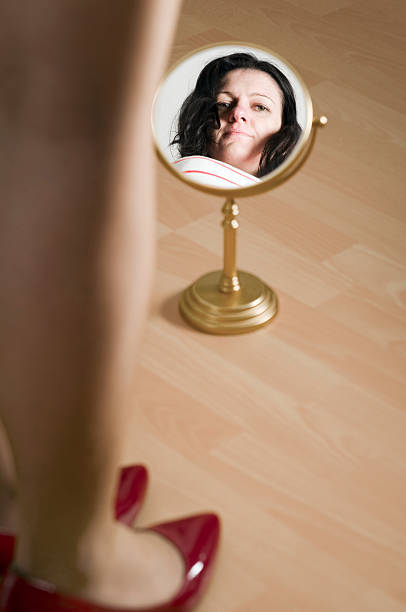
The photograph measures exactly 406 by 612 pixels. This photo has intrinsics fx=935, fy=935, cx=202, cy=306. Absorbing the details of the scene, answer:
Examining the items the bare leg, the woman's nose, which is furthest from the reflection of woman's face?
the bare leg

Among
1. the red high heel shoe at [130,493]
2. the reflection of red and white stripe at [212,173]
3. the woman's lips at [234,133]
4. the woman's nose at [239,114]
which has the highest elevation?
the woman's nose at [239,114]

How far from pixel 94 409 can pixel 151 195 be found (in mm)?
156

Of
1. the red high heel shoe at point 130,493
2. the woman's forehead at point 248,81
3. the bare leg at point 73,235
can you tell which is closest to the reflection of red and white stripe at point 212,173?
the woman's forehead at point 248,81

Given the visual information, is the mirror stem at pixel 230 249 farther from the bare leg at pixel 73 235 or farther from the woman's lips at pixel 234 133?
the bare leg at pixel 73 235

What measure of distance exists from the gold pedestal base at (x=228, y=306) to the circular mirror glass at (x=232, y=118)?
0.16 metres

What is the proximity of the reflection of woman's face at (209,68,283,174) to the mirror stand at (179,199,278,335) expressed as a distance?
0.08m

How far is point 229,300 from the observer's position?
4.44ft

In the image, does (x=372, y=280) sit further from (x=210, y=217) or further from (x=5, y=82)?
(x=5, y=82)

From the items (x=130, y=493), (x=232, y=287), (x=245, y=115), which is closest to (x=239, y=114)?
(x=245, y=115)

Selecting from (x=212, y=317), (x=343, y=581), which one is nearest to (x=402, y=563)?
(x=343, y=581)

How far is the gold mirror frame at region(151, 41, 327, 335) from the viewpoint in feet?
4.23

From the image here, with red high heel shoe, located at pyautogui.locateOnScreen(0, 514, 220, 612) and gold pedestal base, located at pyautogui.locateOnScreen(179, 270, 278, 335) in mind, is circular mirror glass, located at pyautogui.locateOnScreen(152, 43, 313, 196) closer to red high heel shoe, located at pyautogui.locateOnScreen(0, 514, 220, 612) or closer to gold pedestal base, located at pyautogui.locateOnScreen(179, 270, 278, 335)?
gold pedestal base, located at pyautogui.locateOnScreen(179, 270, 278, 335)

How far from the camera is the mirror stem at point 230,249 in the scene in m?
1.32

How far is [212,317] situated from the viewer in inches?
52.9
